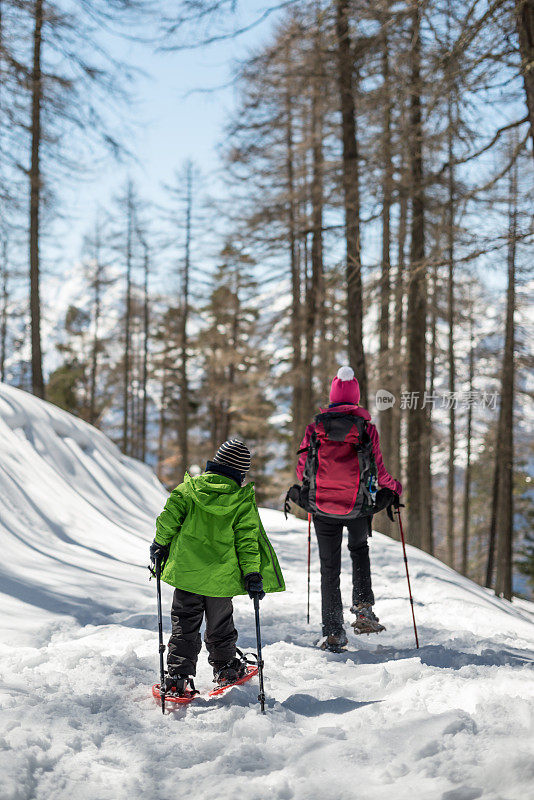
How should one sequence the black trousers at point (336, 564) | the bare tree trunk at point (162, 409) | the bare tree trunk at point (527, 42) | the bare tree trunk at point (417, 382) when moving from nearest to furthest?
the black trousers at point (336, 564)
the bare tree trunk at point (527, 42)
the bare tree trunk at point (417, 382)
the bare tree trunk at point (162, 409)

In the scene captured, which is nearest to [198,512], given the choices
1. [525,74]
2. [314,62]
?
[525,74]

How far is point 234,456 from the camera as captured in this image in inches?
145

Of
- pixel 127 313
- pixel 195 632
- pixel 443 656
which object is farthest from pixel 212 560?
pixel 127 313

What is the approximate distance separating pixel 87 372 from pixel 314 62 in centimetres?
2224

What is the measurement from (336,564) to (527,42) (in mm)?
5384

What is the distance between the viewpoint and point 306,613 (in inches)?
215

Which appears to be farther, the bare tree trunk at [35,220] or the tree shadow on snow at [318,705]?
the bare tree trunk at [35,220]

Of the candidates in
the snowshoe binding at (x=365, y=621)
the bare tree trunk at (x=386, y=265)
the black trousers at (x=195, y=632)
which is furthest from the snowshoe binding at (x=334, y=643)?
the bare tree trunk at (x=386, y=265)

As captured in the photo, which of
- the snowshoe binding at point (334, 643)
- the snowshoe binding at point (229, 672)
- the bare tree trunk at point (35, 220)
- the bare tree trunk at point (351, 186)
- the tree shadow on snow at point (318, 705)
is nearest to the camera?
the tree shadow on snow at point (318, 705)

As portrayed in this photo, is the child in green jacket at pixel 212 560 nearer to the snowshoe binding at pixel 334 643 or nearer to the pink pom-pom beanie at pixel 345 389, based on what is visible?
the snowshoe binding at pixel 334 643

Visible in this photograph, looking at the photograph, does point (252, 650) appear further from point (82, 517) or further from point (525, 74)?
point (525, 74)

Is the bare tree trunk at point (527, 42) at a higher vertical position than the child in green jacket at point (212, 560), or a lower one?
higher

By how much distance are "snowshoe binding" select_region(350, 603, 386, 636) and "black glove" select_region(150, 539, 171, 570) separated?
2.09 m

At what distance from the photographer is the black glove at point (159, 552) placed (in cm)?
350
